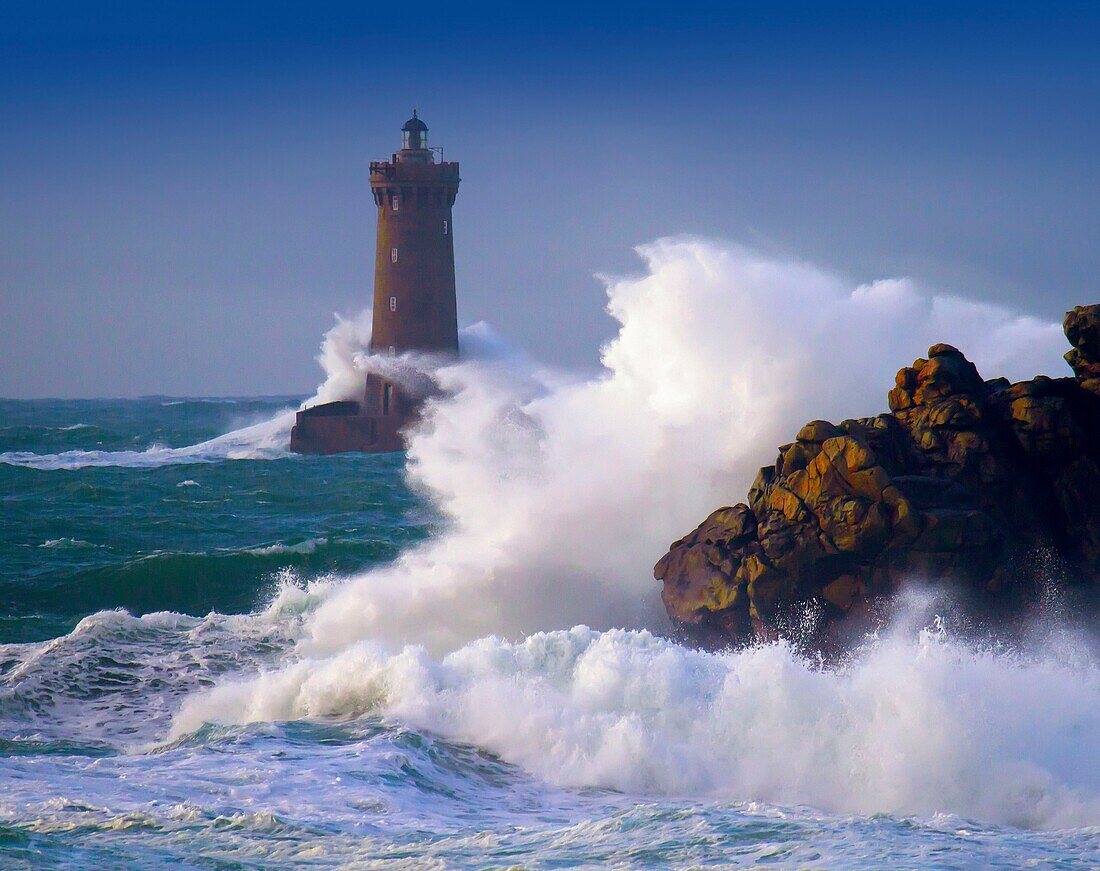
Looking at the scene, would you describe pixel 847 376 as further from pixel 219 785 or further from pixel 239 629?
pixel 219 785

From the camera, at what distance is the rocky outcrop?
13391 mm

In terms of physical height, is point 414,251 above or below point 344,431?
above

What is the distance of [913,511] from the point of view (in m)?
13.3

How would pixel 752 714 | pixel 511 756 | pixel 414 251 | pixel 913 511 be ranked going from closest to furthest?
pixel 511 756 < pixel 752 714 < pixel 913 511 < pixel 414 251

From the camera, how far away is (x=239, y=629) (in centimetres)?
1631

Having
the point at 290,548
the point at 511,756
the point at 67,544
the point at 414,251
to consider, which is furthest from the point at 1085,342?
the point at 414,251

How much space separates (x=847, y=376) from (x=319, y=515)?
12123 mm

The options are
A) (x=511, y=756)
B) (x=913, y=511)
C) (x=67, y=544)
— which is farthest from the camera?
(x=67, y=544)

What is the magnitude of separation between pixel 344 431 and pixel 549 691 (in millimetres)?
27956

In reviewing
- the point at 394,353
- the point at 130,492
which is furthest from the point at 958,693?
the point at 394,353

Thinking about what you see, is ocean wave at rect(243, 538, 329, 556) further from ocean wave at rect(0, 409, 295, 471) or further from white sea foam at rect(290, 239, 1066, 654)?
ocean wave at rect(0, 409, 295, 471)

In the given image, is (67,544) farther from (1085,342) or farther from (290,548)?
(1085,342)

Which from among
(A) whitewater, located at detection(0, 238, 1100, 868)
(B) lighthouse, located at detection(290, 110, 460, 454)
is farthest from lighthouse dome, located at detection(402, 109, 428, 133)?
(A) whitewater, located at detection(0, 238, 1100, 868)

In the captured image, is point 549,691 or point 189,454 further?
point 189,454
